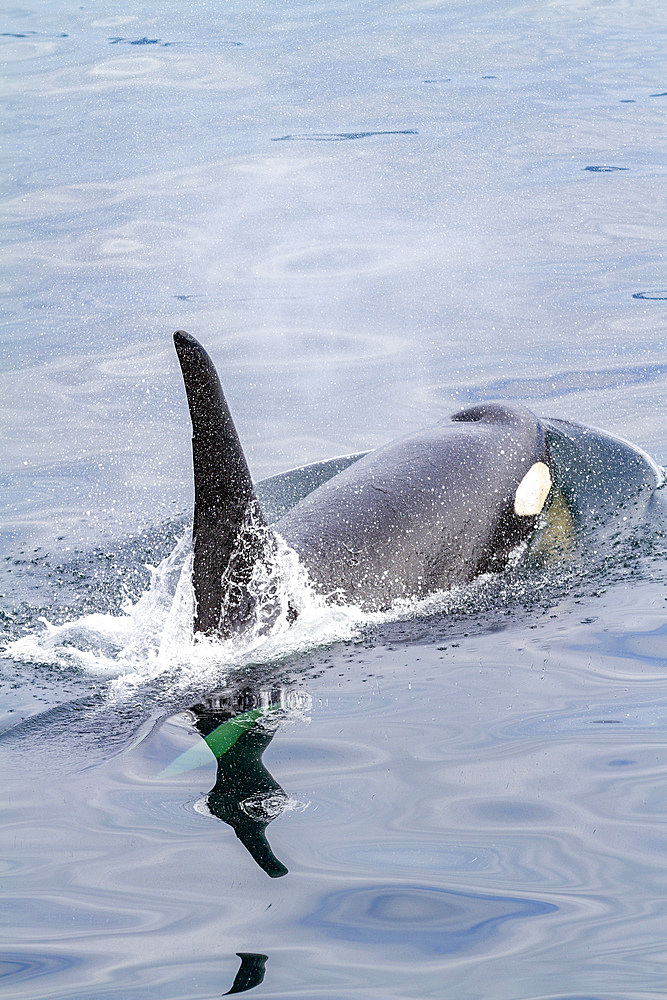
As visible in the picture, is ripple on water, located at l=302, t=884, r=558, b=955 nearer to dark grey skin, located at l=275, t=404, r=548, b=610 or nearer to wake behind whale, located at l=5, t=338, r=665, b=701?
wake behind whale, located at l=5, t=338, r=665, b=701

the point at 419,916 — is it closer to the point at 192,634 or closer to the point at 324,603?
the point at 192,634

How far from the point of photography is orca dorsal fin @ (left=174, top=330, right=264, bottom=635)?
6199mm

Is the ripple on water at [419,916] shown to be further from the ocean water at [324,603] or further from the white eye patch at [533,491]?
the white eye patch at [533,491]

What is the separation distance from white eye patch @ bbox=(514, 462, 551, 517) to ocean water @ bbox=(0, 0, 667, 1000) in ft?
1.09

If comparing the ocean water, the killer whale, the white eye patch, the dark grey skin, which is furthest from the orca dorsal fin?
the white eye patch

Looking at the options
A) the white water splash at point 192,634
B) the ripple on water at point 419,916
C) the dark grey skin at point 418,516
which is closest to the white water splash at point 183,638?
the white water splash at point 192,634

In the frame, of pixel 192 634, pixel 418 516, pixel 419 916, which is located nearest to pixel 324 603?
pixel 192 634

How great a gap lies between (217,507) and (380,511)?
147cm

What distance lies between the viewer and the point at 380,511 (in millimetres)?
7719

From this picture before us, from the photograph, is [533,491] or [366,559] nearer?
[366,559]

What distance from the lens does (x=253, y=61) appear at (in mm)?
29328

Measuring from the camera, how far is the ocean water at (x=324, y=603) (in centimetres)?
462

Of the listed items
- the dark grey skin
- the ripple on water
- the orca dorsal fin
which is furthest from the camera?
the dark grey skin

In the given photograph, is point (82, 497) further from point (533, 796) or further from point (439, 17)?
point (439, 17)
